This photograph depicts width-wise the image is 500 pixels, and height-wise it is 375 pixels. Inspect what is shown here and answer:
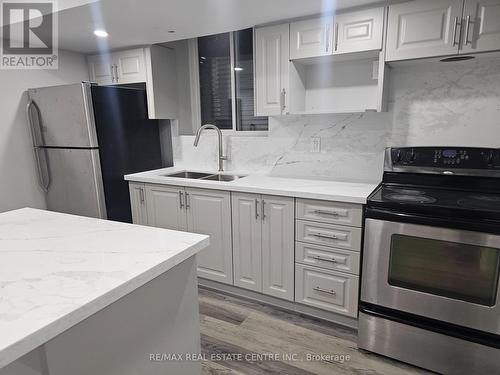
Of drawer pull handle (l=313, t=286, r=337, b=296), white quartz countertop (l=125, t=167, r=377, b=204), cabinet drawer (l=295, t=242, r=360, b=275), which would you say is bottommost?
drawer pull handle (l=313, t=286, r=337, b=296)

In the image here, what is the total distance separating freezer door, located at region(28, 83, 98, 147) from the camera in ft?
8.18

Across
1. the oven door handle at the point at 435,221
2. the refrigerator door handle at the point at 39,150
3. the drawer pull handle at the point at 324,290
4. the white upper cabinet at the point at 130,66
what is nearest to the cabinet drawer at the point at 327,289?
the drawer pull handle at the point at 324,290

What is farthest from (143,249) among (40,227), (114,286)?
(40,227)

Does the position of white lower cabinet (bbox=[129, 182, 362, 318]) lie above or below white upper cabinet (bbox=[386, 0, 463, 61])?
below

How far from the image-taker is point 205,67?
10.2ft

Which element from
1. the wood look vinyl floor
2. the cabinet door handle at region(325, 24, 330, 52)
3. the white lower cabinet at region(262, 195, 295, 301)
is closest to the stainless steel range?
the wood look vinyl floor

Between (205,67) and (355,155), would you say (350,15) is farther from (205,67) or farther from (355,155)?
(205,67)

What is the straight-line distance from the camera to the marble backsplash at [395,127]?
1.98 meters

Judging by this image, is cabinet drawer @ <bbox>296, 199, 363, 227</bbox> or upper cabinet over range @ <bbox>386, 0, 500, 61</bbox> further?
cabinet drawer @ <bbox>296, 199, 363, 227</bbox>

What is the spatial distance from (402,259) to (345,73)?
4.49 feet

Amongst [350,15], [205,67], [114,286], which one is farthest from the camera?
[205,67]

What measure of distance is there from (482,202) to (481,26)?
3.04 ft

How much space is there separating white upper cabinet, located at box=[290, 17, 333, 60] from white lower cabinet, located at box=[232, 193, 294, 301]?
3.26 feet

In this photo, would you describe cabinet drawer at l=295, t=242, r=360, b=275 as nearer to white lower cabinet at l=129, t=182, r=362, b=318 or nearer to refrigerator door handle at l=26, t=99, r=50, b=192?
white lower cabinet at l=129, t=182, r=362, b=318
